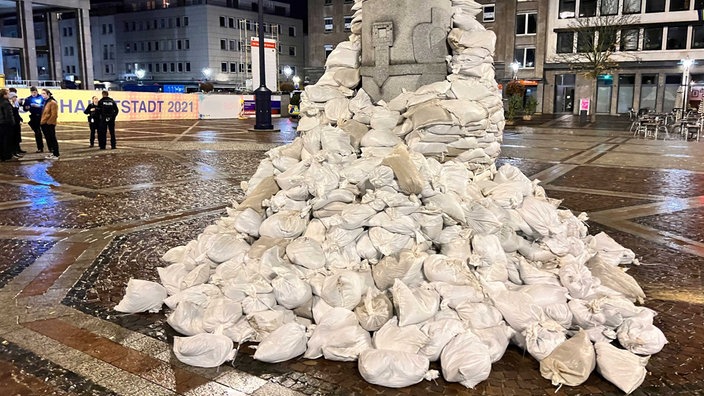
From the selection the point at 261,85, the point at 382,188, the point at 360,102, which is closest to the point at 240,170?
the point at 360,102

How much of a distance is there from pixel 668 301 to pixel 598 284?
0.71m

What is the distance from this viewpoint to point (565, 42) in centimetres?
4450

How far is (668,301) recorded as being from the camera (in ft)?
14.9

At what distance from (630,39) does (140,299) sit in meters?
45.2

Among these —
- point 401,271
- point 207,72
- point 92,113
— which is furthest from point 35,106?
point 207,72

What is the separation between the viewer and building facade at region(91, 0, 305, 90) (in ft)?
223

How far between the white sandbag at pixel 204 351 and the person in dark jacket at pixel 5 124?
460 inches

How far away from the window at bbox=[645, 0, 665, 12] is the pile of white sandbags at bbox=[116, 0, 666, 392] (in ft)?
139

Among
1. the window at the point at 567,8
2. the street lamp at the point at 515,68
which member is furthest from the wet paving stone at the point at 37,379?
the window at the point at 567,8

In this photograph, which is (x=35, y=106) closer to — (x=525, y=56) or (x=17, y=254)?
(x=17, y=254)

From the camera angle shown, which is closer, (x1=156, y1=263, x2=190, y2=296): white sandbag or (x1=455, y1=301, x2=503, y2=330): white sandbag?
(x1=455, y1=301, x2=503, y2=330): white sandbag

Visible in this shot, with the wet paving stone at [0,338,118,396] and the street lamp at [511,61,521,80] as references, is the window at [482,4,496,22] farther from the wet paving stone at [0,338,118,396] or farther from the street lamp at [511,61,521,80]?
the wet paving stone at [0,338,118,396]

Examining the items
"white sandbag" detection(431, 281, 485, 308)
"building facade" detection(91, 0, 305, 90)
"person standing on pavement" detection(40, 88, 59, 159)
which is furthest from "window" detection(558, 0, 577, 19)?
"white sandbag" detection(431, 281, 485, 308)

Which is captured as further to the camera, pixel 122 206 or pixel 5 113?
pixel 5 113
